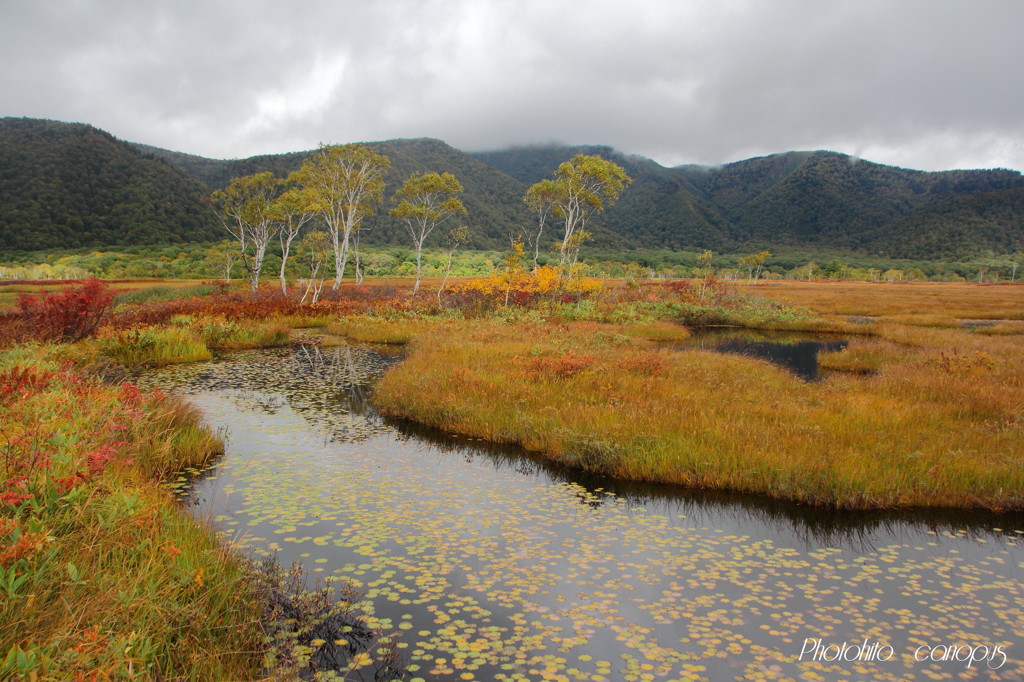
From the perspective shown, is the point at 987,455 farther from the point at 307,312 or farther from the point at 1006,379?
the point at 307,312

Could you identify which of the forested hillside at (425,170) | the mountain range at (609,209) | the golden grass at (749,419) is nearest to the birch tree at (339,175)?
the golden grass at (749,419)

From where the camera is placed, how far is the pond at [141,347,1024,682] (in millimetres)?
4672

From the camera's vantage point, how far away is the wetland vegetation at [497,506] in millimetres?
4398

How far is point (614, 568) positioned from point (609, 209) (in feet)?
492

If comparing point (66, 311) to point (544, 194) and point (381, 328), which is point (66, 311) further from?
point (544, 194)

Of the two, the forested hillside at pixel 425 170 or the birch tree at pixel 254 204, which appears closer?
the birch tree at pixel 254 204

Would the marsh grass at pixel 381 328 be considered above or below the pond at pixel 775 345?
below

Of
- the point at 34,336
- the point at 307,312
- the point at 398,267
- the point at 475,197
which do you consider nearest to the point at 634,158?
the point at 475,197

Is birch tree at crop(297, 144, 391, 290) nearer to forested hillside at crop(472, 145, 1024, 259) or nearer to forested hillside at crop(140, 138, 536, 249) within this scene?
forested hillside at crop(140, 138, 536, 249)

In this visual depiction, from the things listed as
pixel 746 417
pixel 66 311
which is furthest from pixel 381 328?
pixel 746 417

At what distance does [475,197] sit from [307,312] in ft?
260

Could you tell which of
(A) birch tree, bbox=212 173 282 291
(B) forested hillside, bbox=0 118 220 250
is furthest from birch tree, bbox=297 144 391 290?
(B) forested hillside, bbox=0 118 220 250

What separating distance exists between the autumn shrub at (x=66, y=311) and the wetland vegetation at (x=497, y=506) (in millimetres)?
96

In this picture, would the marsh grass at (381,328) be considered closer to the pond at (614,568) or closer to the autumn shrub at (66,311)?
the autumn shrub at (66,311)
